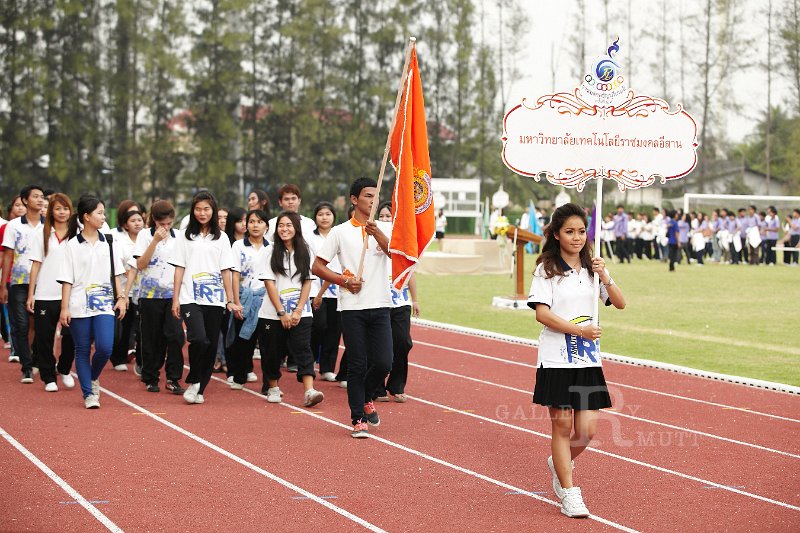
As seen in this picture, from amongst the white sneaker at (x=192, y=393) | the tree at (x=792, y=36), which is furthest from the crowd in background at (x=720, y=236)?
the white sneaker at (x=192, y=393)

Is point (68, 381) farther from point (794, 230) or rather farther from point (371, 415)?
point (794, 230)

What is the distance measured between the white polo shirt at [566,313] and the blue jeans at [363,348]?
2.25 metres

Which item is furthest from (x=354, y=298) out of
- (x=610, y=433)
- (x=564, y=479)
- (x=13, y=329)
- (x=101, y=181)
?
(x=101, y=181)

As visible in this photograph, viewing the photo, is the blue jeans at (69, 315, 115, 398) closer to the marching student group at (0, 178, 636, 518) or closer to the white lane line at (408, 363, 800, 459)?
the marching student group at (0, 178, 636, 518)

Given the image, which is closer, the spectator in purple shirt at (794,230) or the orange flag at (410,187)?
the orange flag at (410,187)

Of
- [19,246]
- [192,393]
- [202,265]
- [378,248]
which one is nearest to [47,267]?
[19,246]

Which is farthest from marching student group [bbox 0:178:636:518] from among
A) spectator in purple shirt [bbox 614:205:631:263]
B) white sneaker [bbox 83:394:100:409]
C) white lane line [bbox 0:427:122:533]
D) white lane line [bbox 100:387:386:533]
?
spectator in purple shirt [bbox 614:205:631:263]

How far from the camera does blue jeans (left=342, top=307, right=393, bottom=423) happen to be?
839 centimetres

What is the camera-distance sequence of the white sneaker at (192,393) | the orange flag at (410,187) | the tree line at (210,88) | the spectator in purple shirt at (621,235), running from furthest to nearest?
the tree line at (210,88), the spectator in purple shirt at (621,235), the white sneaker at (192,393), the orange flag at (410,187)

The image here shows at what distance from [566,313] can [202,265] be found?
173 inches

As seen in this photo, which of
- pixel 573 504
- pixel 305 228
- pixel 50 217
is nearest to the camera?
pixel 573 504

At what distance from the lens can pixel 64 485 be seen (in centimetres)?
668

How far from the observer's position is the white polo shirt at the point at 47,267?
33.5ft

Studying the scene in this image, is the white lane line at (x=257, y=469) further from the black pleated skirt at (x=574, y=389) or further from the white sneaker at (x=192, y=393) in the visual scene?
the black pleated skirt at (x=574, y=389)
